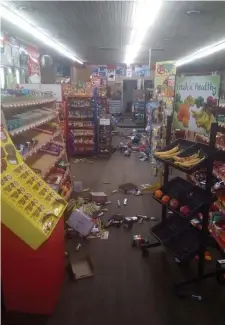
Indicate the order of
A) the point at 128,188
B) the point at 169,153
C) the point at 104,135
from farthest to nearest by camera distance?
the point at 104,135 → the point at 128,188 → the point at 169,153

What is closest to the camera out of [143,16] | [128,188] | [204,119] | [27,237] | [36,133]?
[27,237]

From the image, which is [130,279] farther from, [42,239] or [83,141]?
[83,141]

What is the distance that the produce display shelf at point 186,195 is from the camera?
10.5 feet

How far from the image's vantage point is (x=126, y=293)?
10.5 feet

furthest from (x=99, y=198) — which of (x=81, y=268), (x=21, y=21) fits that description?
(x=21, y=21)

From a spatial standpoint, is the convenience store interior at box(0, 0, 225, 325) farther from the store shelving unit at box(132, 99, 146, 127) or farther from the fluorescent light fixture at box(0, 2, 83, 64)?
the store shelving unit at box(132, 99, 146, 127)

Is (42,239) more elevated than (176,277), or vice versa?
(42,239)

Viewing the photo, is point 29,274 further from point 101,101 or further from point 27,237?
point 101,101

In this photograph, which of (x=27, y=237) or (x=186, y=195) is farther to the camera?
(x=186, y=195)

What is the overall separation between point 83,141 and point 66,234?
17.7ft

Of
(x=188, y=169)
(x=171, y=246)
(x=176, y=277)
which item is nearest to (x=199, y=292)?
(x=176, y=277)

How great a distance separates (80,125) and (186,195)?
21.6ft

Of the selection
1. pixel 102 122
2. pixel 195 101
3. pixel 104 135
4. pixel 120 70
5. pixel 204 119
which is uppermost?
pixel 120 70

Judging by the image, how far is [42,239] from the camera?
2.48 meters
